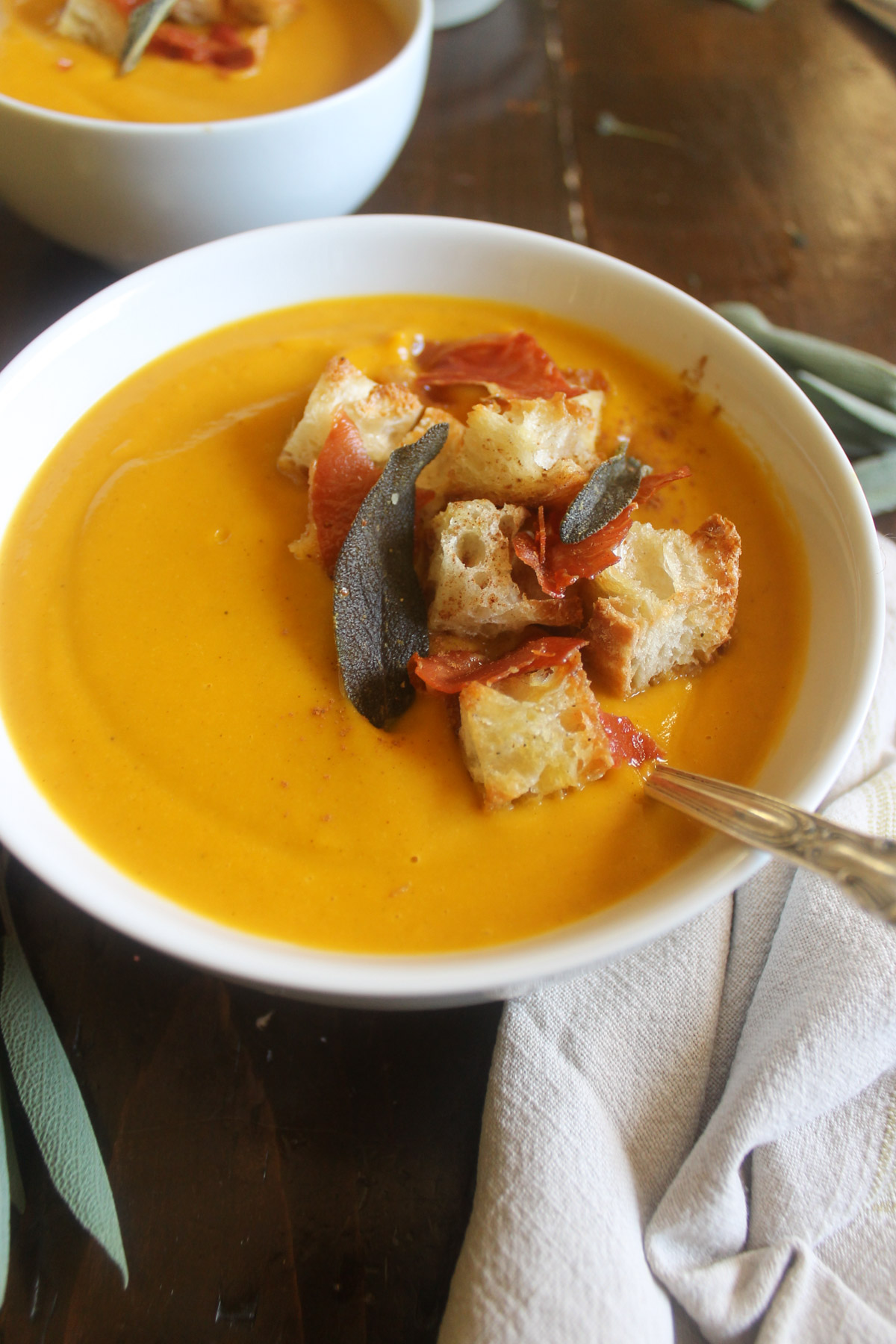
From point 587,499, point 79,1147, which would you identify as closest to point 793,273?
point 587,499

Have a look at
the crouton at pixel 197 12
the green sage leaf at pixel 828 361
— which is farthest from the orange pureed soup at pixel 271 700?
the crouton at pixel 197 12

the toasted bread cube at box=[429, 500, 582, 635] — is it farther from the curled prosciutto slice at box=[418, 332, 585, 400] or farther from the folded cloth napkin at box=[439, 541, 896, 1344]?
the folded cloth napkin at box=[439, 541, 896, 1344]

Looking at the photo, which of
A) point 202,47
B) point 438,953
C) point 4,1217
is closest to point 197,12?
point 202,47

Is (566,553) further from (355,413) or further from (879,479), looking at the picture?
(879,479)

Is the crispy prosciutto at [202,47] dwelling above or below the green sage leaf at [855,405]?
below

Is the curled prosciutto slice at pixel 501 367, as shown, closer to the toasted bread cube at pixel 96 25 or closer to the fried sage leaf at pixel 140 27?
the fried sage leaf at pixel 140 27
